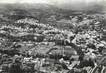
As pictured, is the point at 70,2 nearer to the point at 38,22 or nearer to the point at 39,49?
the point at 38,22

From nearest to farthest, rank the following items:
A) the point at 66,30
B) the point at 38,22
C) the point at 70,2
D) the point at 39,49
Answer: the point at 39,49 < the point at 66,30 < the point at 38,22 < the point at 70,2

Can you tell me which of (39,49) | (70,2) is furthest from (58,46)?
(70,2)

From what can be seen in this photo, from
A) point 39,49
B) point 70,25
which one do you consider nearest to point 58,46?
point 39,49

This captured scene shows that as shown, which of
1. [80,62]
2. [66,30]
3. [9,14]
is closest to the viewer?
[80,62]

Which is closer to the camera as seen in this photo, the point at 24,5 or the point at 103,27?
the point at 103,27

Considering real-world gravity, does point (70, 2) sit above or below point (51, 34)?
above

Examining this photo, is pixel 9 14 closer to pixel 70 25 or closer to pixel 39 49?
pixel 70 25
